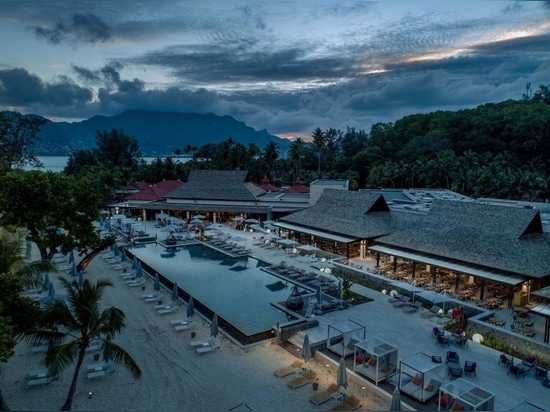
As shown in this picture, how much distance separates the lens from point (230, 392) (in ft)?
37.3

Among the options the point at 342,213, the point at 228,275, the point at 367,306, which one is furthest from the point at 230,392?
the point at 342,213

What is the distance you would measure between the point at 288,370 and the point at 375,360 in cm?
276

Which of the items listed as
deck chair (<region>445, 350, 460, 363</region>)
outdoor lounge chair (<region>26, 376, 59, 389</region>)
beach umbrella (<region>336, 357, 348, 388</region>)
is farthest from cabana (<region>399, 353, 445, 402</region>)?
outdoor lounge chair (<region>26, 376, 59, 389</region>)

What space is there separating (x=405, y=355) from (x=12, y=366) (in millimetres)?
12978

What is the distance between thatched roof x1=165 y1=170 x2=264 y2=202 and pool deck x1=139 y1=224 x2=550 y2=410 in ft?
72.9

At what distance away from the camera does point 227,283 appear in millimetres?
22125

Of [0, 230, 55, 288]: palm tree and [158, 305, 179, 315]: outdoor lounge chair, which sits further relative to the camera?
[158, 305, 179, 315]: outdoor lounge chair

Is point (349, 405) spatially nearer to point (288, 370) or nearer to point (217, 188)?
point (288, 370)

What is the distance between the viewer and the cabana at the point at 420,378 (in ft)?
35.0

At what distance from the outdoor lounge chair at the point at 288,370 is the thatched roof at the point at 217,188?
27855 mm

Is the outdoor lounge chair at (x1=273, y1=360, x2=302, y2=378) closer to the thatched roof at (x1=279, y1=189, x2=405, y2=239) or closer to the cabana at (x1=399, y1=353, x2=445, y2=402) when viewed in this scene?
the cabana at (x1=399, y1=353, x2=445, y2=402)

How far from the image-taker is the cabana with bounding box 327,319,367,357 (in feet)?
42.8

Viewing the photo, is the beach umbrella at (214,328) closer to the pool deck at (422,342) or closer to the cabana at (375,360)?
the pool deck at (422,342)

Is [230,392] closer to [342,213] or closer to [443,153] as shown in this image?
[342,213]
